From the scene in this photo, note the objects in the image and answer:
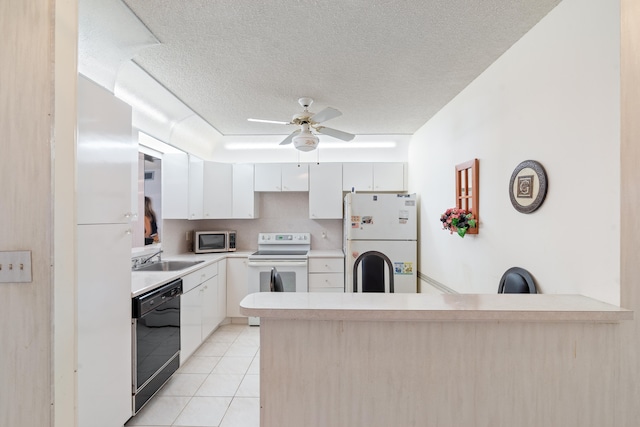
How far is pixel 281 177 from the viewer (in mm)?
4215

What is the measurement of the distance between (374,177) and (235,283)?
2.40m

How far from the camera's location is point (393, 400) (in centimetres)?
119

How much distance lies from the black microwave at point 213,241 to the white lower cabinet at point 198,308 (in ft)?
1.74

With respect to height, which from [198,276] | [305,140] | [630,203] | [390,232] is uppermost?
[305,140]

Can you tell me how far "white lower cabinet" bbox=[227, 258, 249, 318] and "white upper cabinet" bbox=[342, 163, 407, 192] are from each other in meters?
1.78

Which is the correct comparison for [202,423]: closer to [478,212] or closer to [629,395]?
[629,395]

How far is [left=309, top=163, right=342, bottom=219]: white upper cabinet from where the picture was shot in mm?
4211

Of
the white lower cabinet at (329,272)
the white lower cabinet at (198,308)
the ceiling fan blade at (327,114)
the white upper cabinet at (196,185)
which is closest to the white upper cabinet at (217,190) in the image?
the white upper cabinet at (196,185)

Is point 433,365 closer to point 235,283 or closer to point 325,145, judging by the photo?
point 235,283

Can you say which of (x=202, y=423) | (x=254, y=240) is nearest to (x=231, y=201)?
(x=254, y=240)

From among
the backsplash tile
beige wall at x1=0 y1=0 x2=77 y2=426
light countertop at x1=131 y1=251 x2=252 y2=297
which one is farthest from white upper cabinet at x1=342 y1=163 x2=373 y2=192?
beige wall at x1=0 y1=0 x2=77 y2=426

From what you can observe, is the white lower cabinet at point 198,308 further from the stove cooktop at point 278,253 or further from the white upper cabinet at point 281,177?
the white upper cabinet at point 281,177

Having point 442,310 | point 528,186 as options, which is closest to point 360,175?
point 528,186

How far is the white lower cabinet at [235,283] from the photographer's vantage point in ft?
12.7
